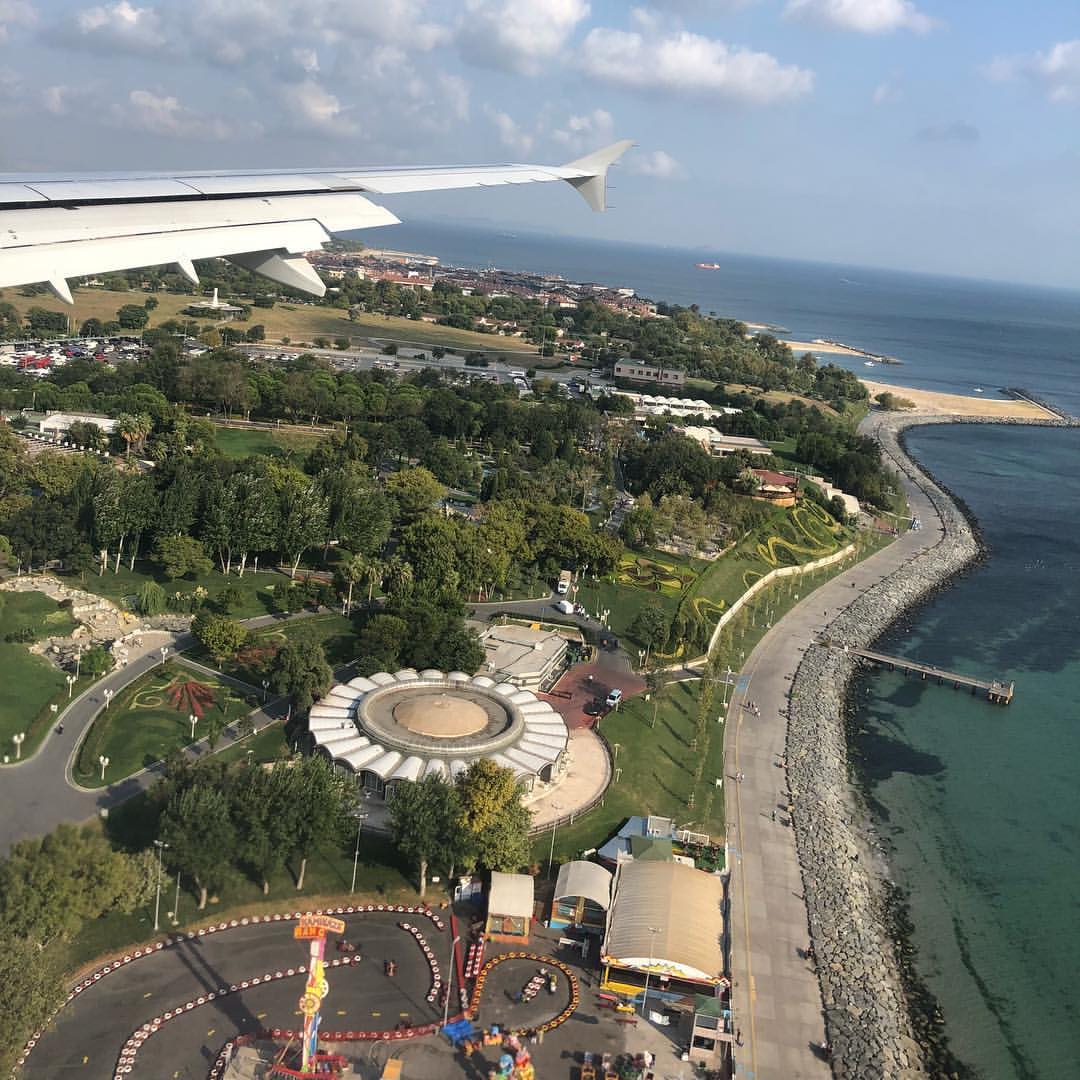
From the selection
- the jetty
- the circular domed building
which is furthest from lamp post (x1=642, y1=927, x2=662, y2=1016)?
the jetty

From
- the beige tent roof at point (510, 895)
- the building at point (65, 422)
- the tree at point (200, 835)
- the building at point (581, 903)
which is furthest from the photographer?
the building at point (65, 422)

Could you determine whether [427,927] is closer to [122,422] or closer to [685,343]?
[122,422]

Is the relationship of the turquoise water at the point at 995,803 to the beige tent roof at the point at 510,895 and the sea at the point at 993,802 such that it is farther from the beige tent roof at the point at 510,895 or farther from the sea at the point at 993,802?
the beige tent roof at the point at 510,895

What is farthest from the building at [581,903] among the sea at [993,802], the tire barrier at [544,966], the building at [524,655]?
the building at [524,655]

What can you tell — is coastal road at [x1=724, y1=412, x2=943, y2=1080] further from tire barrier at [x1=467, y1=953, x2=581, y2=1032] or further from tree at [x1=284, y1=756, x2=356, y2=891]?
tree at [x1=284, y1=756, x2=356, y2=891]

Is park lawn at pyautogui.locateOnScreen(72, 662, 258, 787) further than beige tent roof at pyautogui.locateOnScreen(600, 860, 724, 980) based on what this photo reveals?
Answer: Yes

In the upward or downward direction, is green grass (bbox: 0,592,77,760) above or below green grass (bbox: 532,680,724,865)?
above

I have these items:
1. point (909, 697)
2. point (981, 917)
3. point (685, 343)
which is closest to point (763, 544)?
point (909, 697)
